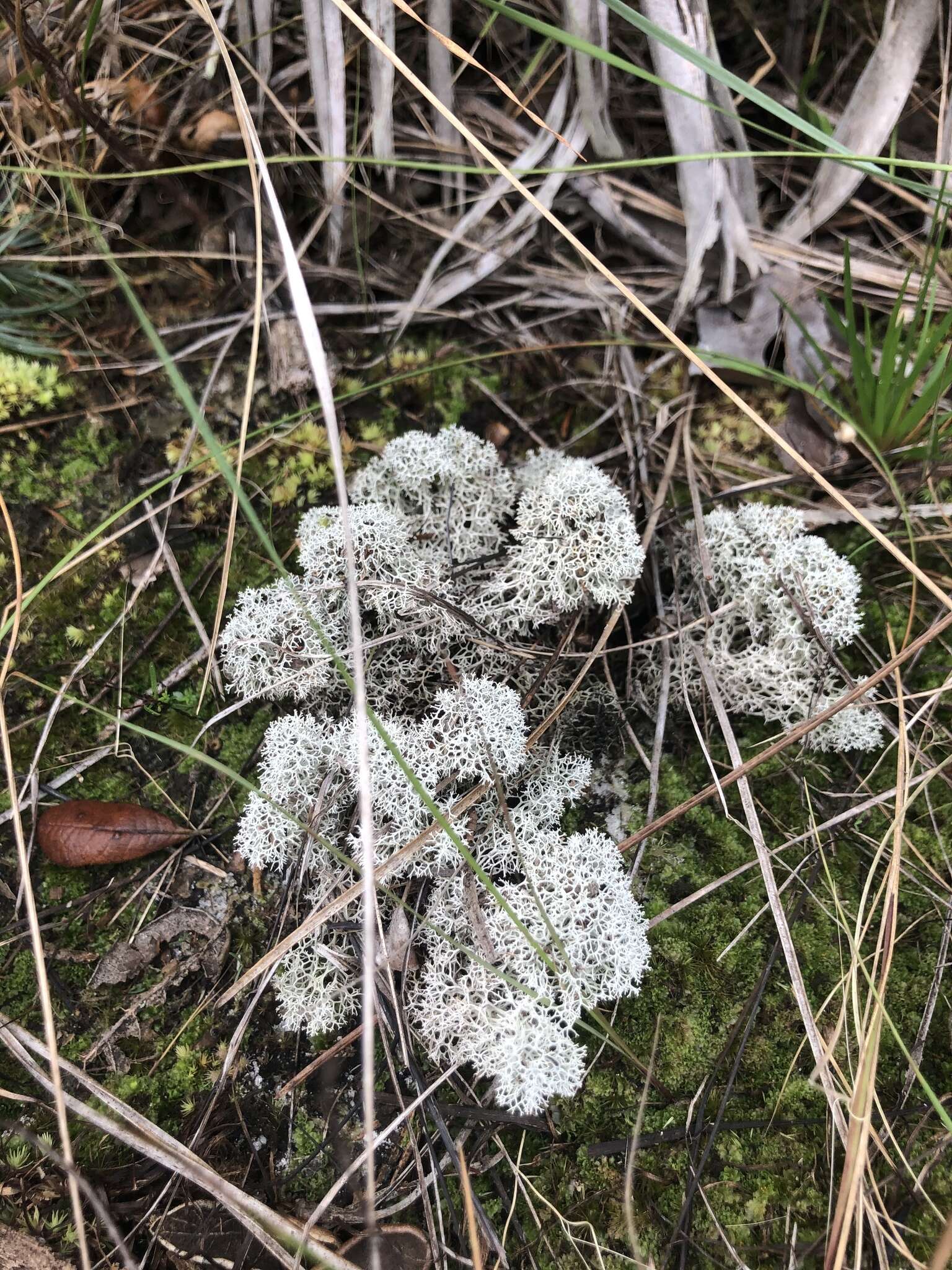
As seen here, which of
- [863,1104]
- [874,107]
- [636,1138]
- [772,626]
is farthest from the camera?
[874,107]

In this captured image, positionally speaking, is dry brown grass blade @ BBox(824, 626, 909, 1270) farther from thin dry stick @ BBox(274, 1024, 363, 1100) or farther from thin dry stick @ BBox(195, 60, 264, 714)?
thin dry stick @ BBox(195, 60, 264, 714)

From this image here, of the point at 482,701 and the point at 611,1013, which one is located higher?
the point at 482,701

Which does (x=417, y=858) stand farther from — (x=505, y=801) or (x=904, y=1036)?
(x=904, y=1036)

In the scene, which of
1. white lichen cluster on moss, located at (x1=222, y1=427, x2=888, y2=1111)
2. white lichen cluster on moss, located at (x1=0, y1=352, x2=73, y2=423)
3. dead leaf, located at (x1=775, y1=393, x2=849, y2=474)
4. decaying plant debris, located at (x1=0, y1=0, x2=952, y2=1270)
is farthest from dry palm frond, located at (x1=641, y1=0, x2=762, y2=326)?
white lichen cluster on moss, located at (x1=0, y1=352, x2=73, y2=423)

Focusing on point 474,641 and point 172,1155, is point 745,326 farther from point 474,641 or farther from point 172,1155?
point 172,1155

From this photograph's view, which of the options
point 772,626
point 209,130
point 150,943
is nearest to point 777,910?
point 772,626

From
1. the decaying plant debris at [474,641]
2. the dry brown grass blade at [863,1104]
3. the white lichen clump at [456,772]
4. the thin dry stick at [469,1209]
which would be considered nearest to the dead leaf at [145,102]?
the decaying plant debris at [474,641]
